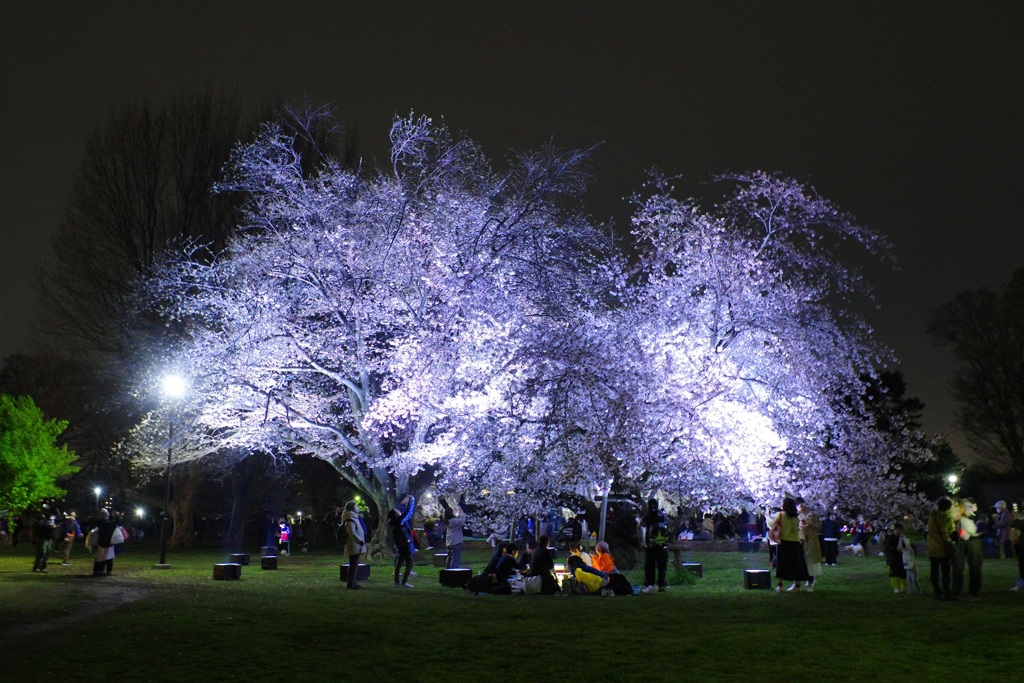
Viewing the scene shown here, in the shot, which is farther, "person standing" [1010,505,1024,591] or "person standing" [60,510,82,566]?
"person standing" [60,510,82,566]

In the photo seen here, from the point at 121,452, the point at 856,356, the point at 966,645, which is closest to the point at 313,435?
the point at 121,452

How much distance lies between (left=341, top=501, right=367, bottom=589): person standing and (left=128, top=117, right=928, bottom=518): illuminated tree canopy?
520cm

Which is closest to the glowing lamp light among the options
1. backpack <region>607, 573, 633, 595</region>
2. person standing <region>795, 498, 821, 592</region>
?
backpack <region>607, 573, 633, 595</region>

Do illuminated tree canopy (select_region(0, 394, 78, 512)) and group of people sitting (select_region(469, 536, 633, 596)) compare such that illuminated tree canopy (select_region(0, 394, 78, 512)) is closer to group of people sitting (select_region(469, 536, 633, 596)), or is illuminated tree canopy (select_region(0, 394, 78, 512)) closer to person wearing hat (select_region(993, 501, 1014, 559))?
group of people sitting (select_region(469, 536, 633, 596))

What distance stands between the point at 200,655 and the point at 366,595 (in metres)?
7.10

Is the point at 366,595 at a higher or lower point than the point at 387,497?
lower

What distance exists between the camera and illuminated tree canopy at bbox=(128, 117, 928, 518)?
2289 centimetres

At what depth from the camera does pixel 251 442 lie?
2859cm

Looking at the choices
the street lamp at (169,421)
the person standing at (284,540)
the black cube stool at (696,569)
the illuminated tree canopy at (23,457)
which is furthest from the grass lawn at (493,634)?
the person standing at (284,540)

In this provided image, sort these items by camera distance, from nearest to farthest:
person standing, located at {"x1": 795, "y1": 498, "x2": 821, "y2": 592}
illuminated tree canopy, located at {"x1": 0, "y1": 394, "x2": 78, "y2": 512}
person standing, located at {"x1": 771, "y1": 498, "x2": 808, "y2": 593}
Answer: person standing, located at {"x1": 771, "y1": 498, "x2": 808, "y2": 593} → person standing, located at {"x1": 795, "y1": 498, "x2": 821, "y2": 592} → illuminated tree canopy, located at {"x1": 0, "y1": 394, "x2": 78, "y2": 512}

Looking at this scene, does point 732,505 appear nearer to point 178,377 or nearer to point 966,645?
point 966,645

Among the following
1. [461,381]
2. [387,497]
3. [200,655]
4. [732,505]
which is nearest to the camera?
[200,655]

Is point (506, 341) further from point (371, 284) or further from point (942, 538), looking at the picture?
point (942, 538)

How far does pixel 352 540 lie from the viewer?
1847cm
